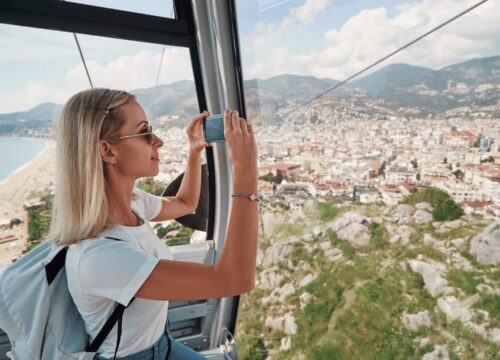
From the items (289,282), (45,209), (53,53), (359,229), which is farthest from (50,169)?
(359,229)

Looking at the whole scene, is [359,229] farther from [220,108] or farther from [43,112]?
[43,112]

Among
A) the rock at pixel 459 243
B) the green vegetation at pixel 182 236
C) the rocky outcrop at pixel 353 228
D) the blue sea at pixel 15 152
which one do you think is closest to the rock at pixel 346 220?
the rocky outcrop at pixel 353 228

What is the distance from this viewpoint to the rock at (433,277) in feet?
3.79

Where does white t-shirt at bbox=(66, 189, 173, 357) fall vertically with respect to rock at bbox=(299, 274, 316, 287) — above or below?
above

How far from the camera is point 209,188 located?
2.12m

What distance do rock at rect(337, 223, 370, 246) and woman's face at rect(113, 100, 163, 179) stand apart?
822mm

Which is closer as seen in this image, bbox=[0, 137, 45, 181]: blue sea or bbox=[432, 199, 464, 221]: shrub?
bbox=[432, 199, 464, 221]: shrub

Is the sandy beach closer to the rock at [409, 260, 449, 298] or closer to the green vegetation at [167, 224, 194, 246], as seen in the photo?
the green vegetation at [167, 224, 194, 246]

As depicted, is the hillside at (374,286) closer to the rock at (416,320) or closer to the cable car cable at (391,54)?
the rock at (416,320)

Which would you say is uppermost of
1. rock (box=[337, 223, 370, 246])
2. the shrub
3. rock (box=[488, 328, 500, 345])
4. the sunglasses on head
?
the sunglasses on head

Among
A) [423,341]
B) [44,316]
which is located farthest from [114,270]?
[423,341]

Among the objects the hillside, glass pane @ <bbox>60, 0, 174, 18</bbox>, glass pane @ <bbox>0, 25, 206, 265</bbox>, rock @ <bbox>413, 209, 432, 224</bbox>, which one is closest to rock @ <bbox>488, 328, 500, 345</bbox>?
the hillside

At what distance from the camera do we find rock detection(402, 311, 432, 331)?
1.22 m

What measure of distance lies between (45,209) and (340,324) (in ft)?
4.92
